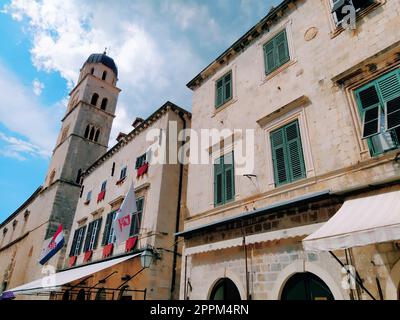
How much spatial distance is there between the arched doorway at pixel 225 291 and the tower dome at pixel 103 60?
32.3 metres

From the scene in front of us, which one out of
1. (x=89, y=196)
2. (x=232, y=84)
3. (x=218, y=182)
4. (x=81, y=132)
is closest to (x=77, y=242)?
(x=89, y=196)

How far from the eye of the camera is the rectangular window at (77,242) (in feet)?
60.4

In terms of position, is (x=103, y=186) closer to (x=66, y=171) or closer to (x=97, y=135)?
(x=66, y=171)

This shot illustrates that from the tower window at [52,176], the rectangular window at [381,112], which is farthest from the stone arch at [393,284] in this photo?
the tower window at [52,176]

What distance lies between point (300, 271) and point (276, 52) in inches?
273

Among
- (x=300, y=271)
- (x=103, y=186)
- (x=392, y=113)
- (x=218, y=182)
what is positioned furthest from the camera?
(x=103, y=186)

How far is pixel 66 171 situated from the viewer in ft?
85.0

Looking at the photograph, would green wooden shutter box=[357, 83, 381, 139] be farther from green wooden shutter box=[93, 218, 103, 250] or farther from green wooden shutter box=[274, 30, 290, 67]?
green wooden shutter box=[93, 218, 103, 250]

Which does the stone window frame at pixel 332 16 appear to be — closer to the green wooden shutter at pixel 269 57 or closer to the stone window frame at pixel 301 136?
the green wooden shutter at pixel 269 57

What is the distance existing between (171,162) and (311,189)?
26.8ft

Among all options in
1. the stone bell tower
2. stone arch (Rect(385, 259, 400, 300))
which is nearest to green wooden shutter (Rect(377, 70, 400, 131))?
stone arch (Rect(385, 259, 400, 300))
